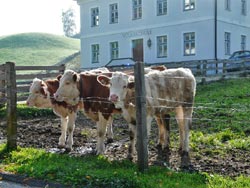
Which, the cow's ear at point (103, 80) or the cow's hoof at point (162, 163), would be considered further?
the cow's ear at point (103, 80)

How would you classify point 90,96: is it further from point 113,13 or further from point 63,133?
point 113,13

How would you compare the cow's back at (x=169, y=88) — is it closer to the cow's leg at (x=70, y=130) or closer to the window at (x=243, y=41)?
the cow's leg at (x=70, y=130)

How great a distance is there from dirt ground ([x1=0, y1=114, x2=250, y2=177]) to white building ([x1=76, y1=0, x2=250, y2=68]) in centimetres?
1970

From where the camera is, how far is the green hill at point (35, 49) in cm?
6506

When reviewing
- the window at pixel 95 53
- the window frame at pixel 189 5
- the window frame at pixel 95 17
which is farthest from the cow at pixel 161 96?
the window frame at pixel 95 17

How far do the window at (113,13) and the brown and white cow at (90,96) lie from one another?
29.8 metres

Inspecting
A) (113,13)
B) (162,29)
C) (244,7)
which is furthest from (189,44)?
(113,13)

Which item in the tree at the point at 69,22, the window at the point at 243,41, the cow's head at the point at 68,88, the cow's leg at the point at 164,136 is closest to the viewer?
the cow's leg at the point at 164,136

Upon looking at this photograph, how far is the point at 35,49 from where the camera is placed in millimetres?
77250

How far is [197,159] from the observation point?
781 cm

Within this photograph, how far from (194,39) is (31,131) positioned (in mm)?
22658

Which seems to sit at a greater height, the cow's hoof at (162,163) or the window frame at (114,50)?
the window frame at (114,50)

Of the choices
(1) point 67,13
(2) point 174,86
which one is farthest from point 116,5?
(1) point 67,13

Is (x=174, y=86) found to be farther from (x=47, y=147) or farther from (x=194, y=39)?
(x=194, y=39)
